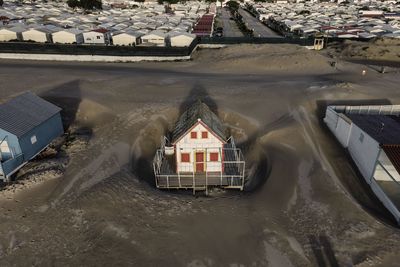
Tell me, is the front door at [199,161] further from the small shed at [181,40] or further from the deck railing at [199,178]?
the small shed at [181,40]

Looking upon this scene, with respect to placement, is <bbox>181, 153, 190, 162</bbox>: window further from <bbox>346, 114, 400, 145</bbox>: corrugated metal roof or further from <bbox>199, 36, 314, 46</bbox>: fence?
<bbox>199, 36, 314, 46</bbox>: fence

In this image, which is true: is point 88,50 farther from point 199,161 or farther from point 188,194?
point 188,194

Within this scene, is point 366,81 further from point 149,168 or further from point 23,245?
point 23,245

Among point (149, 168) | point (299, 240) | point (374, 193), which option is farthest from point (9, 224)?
point (374, 193)

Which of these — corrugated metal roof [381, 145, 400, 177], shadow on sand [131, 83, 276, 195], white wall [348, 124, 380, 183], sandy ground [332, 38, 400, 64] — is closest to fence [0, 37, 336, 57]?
shadow on sand [131, 83, 276, 195]

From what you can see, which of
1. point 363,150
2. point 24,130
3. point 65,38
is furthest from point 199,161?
point 65,38

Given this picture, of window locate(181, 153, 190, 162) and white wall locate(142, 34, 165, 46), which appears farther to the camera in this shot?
white wall locate(142, 34, 165, 46)

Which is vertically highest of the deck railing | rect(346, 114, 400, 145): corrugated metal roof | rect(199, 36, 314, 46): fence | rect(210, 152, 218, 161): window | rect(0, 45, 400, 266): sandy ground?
rect(199, 36, 314, 46): fence
